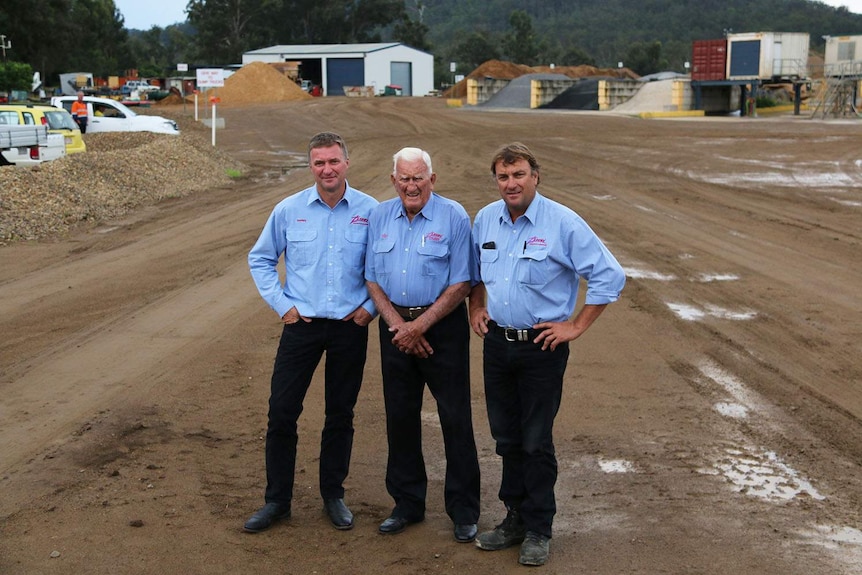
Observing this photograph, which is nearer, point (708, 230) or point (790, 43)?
point (708, 230)

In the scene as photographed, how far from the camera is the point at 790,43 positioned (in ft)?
163

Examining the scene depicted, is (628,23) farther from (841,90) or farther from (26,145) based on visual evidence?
(26,145)

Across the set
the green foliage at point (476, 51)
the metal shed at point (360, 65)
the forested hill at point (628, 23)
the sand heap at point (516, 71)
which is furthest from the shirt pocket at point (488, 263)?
the forested hill at point (628, 23)

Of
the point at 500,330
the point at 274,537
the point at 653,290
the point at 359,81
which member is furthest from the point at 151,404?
the point at 359,81

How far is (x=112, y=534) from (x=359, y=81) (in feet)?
264

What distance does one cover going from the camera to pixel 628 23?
15925 centimetres

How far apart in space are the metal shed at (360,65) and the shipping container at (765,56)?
38.1 meters

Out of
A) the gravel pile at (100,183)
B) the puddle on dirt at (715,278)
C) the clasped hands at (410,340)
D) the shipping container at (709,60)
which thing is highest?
the shipping container at (709,60)

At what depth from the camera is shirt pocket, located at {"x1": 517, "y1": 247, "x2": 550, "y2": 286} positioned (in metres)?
4.84

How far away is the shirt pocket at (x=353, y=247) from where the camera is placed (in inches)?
211

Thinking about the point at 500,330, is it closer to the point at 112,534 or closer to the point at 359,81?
the point at 112,534

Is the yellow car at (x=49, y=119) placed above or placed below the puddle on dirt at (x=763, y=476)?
above

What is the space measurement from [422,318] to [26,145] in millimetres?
18784

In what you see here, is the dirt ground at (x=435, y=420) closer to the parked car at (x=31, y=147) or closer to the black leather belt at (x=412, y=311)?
the black leather belt at (x=412, y=311)
